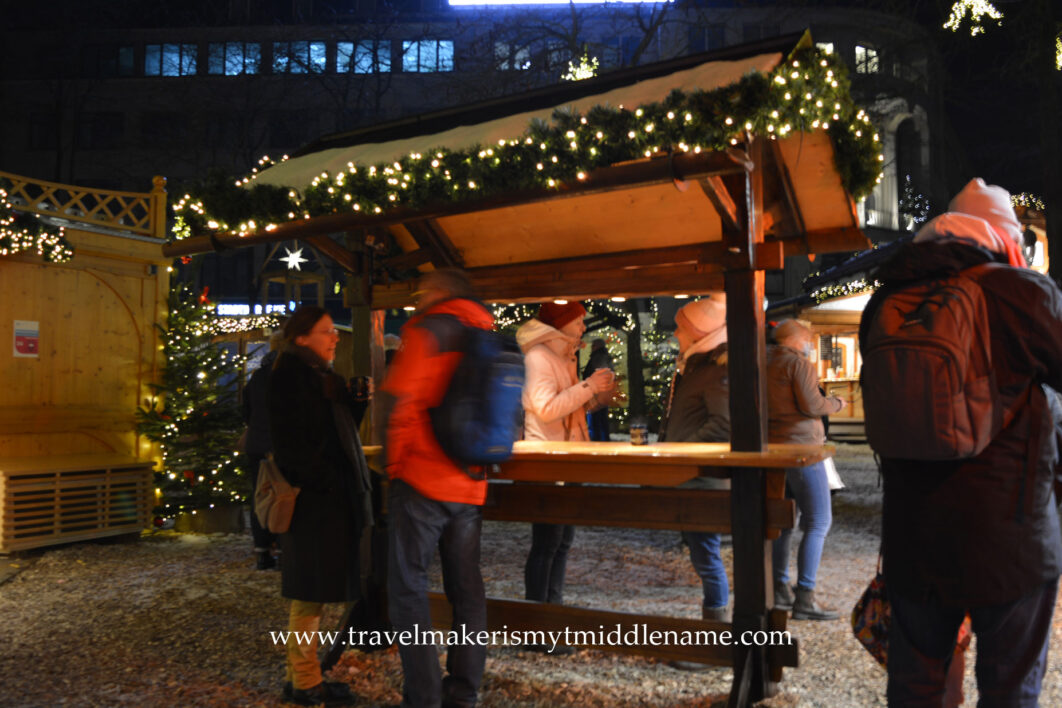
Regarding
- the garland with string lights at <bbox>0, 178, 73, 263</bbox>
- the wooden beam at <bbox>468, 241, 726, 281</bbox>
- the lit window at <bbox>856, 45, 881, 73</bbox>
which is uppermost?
the lit window at <bbox>856, 45, 881, 73</bbox>

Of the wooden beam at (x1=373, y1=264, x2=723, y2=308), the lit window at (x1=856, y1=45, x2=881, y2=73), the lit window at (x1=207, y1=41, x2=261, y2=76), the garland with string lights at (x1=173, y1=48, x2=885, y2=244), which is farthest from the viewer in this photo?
the lit window at (x1=207, y1=41, x2=261, y2=76)

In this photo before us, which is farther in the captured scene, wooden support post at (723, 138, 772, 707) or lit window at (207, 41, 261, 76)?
lit window at (207, 41, 261, 76)

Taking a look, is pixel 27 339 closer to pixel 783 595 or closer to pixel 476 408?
pixel 476 408

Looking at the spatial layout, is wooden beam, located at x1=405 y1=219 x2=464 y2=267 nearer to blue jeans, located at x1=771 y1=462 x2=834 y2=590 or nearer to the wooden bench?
the wooden bench

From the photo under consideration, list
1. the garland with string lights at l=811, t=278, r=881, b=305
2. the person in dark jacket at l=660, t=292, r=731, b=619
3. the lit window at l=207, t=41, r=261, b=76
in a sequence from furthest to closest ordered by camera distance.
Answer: the lit window at l=207, t=41, r=261, b=76 → the garland with string lights at l=811, t=278, r=881, b=305 → the person in dark jacket at l=660, t=292, r=731, b=619

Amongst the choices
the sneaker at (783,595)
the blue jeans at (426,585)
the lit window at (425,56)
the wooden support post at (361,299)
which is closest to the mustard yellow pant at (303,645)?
the blue jeans at (426,585)

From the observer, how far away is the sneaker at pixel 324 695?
4.45 meters

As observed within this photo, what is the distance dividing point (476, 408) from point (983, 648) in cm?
217

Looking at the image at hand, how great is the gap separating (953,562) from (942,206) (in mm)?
41436

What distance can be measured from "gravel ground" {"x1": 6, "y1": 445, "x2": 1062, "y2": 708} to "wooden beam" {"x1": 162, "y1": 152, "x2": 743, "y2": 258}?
2582mm

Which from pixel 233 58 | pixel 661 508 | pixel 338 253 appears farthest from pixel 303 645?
pixel 233 58

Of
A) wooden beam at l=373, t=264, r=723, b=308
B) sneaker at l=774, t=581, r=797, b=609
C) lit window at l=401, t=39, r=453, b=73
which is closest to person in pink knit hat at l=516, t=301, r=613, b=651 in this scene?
wooden beam at l=373, t=264, r=723, b=308

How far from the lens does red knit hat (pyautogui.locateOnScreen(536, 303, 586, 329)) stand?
5.59 metres

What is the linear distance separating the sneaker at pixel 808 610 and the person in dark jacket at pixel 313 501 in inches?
125
